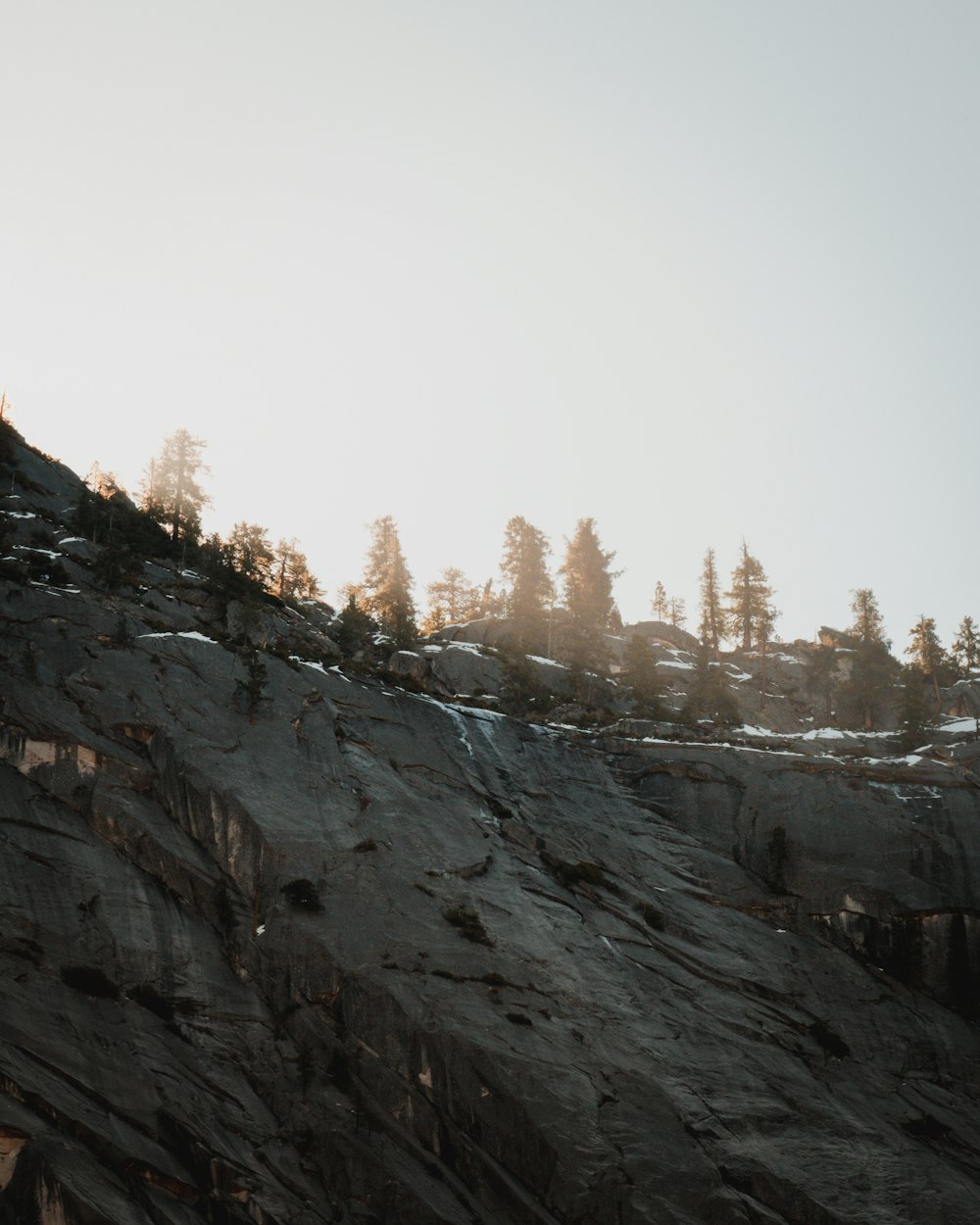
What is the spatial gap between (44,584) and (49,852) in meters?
16.6

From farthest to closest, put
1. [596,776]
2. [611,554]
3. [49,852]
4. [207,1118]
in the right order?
[611,554] < [596,776] < [49,852] < [207,1118]

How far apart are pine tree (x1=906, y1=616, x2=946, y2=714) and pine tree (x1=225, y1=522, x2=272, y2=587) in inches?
2030

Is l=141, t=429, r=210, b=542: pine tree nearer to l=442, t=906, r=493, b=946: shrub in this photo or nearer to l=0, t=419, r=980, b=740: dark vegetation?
l=0, t=419, r=980, b=740: dark vegetation

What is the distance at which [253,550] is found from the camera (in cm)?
6888

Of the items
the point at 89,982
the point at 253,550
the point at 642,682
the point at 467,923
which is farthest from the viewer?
the point at 253,550

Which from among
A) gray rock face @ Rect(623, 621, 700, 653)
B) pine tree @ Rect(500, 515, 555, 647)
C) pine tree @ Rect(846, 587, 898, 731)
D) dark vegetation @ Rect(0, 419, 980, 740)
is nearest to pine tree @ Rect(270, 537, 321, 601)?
dark vegetation @ Rect(0, 419, 980, 740)

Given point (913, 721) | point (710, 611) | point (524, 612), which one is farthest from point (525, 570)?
point (913, 721)

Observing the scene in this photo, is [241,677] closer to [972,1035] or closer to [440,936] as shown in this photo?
[440,936]

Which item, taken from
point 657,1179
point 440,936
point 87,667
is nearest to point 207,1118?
point 440,936

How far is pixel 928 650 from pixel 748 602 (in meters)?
14.8

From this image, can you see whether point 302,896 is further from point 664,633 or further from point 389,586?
point 664,633

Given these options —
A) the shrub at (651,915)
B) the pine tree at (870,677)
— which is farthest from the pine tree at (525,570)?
the shrub at (651,915)

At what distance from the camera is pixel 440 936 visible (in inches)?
1357

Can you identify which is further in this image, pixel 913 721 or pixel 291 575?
pixel 291 575
